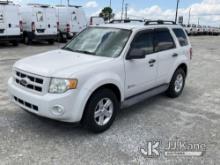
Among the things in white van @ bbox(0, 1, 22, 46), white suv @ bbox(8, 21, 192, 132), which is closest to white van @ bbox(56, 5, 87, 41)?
white van @ bbox(0, 1, 22, 46)

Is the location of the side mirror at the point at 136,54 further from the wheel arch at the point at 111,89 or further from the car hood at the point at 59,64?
the wheel arch at the point at 111,89

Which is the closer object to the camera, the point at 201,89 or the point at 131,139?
the point at 131,139

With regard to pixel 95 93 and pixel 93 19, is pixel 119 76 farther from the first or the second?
pixel 93 19

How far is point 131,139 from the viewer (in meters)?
4.16

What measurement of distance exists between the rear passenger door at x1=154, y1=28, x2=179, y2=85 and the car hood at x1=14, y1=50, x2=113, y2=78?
1.46m

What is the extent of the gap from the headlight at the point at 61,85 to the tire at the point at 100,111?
1.35 ft

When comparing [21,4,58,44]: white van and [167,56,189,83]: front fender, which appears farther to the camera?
[21,4,58,44]: white van

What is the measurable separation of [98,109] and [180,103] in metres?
2.47

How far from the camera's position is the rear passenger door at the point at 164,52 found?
17.7ft

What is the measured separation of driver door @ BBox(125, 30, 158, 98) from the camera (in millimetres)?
4678

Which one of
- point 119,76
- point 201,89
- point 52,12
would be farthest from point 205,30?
point 119,76

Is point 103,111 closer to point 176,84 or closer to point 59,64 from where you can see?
point 59,64

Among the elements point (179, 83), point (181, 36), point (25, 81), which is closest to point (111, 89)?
point (25, 81)

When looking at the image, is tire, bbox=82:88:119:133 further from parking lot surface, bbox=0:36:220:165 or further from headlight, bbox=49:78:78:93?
headlight, bbox=49:78:78:93
